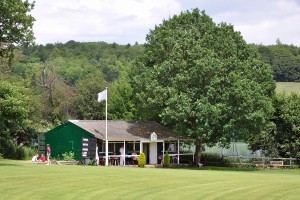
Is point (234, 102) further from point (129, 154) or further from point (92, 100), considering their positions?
point (92, 100)

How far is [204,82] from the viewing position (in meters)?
48.1

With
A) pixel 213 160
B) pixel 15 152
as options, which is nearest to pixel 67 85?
pixel 15 152

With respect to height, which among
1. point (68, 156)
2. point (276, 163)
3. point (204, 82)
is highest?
point (204, 82)

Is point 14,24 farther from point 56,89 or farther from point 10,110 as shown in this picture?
point 56,89

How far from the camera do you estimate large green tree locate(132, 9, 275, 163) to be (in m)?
46.8

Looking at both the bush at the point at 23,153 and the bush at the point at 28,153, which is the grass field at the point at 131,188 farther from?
the bush at the point at 28,153

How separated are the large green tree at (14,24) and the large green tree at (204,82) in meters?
16.7

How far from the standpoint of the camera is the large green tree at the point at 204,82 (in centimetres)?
4681

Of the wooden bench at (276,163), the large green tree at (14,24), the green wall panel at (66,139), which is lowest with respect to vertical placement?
the wooden bench at (276,163)

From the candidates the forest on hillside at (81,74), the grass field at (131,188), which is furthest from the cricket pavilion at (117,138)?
the grass field at (131,188)

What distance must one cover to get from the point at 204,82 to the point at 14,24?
65.7 feet

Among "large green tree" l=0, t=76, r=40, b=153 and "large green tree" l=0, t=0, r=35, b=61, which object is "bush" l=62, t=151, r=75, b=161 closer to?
"large green tree" l=0, t=76, r=40, b=153

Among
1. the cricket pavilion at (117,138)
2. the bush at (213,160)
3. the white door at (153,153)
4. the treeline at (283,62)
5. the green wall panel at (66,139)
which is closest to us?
the cricket pavilion at (117,138)

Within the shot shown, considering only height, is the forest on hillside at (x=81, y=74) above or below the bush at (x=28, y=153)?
above
